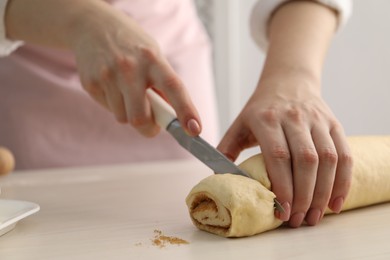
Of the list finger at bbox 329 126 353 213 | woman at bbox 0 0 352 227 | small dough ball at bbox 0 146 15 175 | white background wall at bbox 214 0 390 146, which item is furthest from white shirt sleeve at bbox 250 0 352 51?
white background wall at bbox 214 0 390 146

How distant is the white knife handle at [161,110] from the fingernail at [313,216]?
0.26 meters

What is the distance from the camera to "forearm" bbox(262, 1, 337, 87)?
105 centimetres

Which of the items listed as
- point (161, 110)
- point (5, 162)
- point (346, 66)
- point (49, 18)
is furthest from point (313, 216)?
point (346, 66)

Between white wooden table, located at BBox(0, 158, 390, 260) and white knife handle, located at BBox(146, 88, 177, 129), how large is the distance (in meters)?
0.14

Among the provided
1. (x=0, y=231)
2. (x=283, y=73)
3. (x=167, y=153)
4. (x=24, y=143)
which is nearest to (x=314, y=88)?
(x=283, y=73)

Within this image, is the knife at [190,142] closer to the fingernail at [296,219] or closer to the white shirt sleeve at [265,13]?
the fingernail at [296,219]

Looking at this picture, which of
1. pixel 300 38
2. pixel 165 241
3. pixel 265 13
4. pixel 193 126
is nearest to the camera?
pixel 165 241

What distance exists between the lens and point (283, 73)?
40.2 inches

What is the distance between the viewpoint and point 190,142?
3.04ft

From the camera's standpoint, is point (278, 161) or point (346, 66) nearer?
point (278, 161)

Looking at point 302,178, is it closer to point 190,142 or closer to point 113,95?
point 190,142

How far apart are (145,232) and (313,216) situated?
23 cm

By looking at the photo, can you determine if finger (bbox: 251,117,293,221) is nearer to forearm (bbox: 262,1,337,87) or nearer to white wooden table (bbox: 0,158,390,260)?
white wooden table (bbox: 0,158,390,260)

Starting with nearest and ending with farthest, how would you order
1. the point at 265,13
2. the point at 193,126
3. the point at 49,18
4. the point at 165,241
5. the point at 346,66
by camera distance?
the point at 165,241 → the point at 193,126 → the point at 49,18 → the point at 265,13 → the point at 346,66
